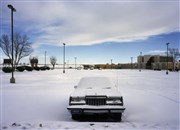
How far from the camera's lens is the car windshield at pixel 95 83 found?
357 inches

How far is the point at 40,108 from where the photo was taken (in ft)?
31.2

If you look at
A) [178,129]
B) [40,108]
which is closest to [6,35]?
[40,108]

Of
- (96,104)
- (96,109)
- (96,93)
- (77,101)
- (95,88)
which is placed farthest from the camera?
(95,88)

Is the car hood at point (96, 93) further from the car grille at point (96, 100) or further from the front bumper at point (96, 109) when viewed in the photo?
Answer: the front bumper at point (96, 109)

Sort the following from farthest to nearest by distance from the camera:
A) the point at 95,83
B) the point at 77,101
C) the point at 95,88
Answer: the point at 95,83 < the point at 95,88 < the point at 77,101

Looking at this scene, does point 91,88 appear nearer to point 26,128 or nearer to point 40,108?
point 40,108

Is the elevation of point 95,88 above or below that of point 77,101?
above

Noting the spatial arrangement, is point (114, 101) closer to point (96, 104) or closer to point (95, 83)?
point (96, 104)

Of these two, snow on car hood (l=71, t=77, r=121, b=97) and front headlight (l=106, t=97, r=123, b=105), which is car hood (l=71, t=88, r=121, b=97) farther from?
front headlight (l=106, t=97, r=123, b=105)

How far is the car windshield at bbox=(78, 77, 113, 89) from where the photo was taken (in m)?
9.07

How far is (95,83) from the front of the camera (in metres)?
9.40

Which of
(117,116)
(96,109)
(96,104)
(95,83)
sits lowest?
(117,116)

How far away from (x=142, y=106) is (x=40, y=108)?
175 inches

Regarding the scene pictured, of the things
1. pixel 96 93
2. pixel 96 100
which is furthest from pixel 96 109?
pixel 96 93
